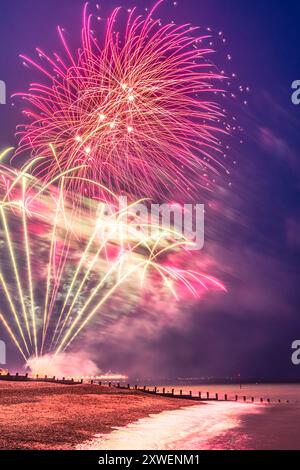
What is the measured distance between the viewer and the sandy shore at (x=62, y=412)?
2130 cm

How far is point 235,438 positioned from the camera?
Answer: 28.5 metres

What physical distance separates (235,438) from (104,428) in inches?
300

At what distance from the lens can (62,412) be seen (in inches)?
1181

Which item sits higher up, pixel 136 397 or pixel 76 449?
pixel 136 397

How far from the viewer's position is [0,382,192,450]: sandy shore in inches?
838
